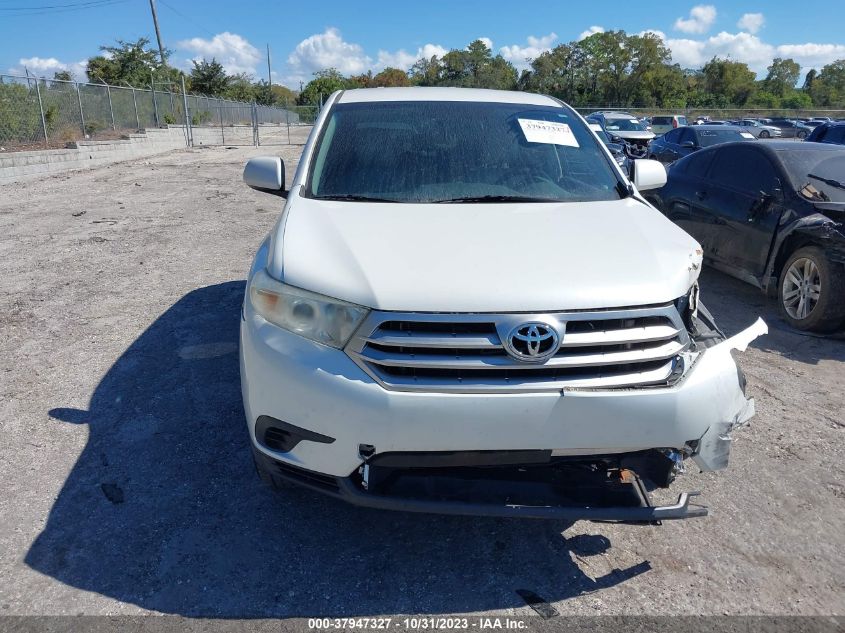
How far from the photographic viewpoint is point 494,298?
7.25 feet

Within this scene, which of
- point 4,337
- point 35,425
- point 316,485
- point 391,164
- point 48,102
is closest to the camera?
point 316,485

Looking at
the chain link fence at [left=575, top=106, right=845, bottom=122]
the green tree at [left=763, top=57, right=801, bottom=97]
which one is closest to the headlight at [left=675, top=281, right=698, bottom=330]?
the chain link fence at [left=575, top=106, right=845, bottom=122]

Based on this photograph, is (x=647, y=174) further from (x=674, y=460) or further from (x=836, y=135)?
(x=836, y=135)

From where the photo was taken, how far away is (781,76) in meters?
91.2

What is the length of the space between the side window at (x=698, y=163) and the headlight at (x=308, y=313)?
6149mm

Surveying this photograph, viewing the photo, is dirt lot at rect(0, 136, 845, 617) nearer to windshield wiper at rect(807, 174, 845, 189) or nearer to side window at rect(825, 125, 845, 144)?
windshield wiper at rect(807, 174, 845, 189)

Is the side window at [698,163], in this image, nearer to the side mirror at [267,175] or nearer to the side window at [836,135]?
the side mirror at [267,175]

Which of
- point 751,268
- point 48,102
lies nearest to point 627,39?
point 48,102

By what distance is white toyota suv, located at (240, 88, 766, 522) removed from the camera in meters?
2.18

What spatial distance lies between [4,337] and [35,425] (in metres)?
1.73

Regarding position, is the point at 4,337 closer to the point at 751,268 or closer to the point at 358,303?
the point at 358,303

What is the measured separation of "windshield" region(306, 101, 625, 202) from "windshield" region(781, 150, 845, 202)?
3.08 meters

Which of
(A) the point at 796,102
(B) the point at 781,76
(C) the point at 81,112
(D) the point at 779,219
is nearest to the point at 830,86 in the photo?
(B) the point at 781,76

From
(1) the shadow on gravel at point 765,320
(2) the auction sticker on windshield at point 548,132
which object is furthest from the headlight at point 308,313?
(1) the shadow on gravel at point 765,320
